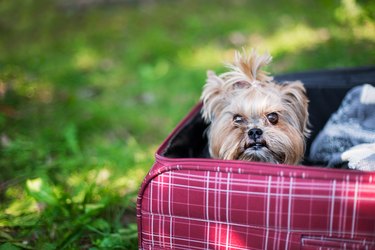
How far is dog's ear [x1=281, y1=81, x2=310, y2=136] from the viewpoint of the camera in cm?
264

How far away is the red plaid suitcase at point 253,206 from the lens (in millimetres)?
1826

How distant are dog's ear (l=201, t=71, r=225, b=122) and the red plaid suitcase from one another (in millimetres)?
661

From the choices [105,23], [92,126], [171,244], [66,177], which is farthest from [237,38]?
[171,244]

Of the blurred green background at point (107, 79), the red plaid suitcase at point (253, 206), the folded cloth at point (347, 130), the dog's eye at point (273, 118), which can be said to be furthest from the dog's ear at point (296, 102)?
A: the red plaid suitcase at point (253, 206)

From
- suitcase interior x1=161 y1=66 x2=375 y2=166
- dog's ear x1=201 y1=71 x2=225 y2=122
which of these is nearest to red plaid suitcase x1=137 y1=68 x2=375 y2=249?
dog's ear x1=201 y1=71 x2=225 y2=122

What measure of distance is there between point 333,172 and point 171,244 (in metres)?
0.91

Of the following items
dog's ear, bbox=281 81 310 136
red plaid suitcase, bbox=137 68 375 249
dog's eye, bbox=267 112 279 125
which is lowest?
red plaid suitcase, bbox=137 68 375 249

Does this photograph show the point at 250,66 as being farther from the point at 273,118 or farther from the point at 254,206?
the point at 254,206

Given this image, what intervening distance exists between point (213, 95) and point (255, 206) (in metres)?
1.02

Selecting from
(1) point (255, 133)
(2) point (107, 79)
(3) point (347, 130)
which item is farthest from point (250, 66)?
(2) point (107, 79)

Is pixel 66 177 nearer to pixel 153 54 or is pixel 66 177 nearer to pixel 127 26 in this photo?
pixel 153 54

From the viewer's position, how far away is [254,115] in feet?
8.39

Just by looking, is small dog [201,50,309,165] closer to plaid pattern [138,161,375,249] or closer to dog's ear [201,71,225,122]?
dog's ear [201,71,225,122]

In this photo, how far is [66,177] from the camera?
3375 mm
